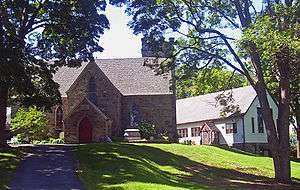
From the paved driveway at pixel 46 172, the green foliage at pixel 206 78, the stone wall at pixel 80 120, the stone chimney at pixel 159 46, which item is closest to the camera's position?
the paved driveway at pixel 46 172

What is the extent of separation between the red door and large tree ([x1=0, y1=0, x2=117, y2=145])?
12.5 m

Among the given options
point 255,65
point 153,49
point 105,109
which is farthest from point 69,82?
point 255,65

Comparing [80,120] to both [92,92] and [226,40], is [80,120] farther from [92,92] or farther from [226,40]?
[226,40]

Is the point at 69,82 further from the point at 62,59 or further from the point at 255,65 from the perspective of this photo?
the point at 255,65

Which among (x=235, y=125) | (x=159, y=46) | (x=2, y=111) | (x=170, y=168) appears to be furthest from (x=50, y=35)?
(x=235, y=125)

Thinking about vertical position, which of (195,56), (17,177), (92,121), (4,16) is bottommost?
(17,177)

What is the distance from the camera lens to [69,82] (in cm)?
5112

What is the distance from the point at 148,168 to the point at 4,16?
12.2 m

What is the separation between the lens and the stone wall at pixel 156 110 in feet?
157

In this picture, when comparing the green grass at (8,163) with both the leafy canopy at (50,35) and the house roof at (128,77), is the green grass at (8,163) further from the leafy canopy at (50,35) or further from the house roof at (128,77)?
the house roof at (128,77)

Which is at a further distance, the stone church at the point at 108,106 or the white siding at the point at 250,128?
the white siding at the point at 250,128

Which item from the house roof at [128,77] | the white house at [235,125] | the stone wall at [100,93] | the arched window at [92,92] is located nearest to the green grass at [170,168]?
the stone wall at [100,93]

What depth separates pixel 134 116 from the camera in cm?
4831

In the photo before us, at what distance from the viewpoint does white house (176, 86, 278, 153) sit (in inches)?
1989
